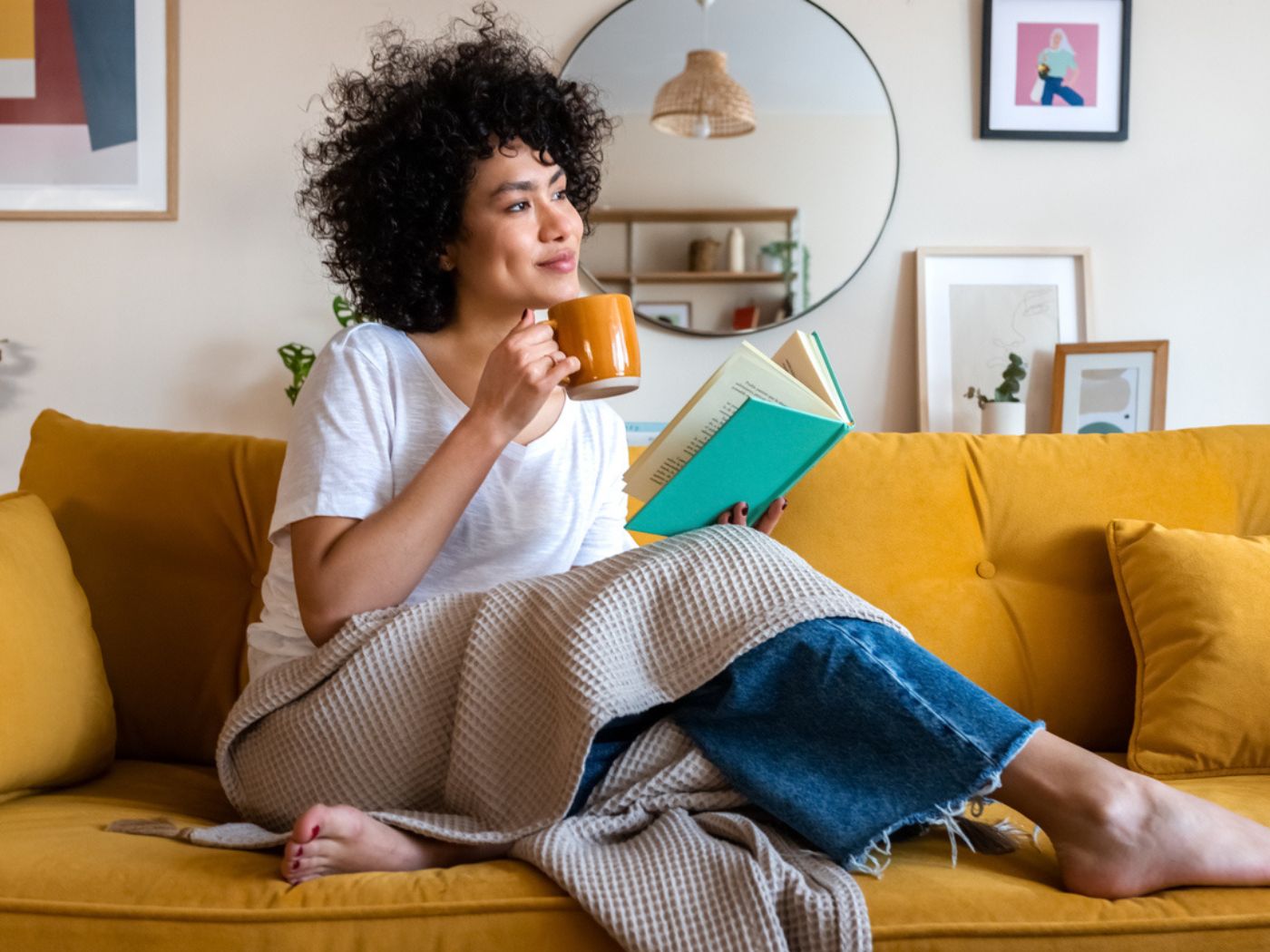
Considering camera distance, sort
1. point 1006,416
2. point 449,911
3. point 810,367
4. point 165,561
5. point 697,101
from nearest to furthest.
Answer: point 449,911 < point 810,367 < point 165,561 < point 1006,416 < point 697,101

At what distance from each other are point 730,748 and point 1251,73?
A: 2.11 metres

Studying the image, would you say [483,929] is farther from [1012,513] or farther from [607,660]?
[1012,513]

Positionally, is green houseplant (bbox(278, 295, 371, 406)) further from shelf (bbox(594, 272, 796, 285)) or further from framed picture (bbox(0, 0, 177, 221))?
shelf (bbox(594, 272, 796, 285))

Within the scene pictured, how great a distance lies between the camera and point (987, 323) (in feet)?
7.91

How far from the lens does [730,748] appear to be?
3.51ft

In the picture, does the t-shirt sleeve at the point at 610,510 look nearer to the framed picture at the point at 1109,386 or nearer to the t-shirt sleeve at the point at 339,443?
the t-shirt sleeve at the point at 339,443

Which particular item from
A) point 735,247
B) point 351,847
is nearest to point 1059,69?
point 735,247

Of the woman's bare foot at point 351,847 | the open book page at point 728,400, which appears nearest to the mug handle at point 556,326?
the open book page at point 728,400

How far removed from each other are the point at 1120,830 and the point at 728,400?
21.8 inches

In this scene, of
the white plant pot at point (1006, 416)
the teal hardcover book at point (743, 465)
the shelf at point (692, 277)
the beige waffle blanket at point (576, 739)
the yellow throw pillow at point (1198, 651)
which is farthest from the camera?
the shelf at point (692, 277)

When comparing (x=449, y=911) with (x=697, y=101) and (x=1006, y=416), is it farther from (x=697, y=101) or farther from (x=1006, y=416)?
(x=697, y=101)

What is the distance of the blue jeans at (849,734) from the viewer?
1.00 meters

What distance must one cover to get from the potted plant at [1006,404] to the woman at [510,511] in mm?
945

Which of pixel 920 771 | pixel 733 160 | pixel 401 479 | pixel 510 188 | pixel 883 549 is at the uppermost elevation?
pixel 733 160
